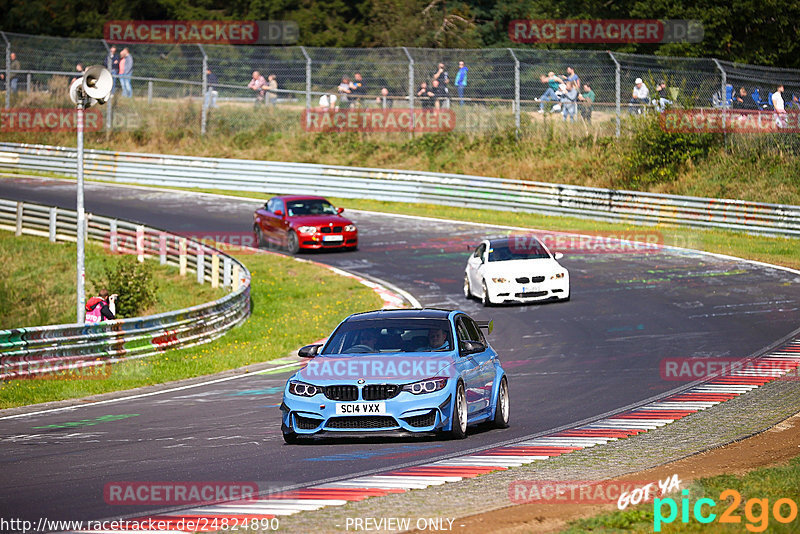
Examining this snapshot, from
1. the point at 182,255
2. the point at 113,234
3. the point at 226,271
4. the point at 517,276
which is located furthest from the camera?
the point at 113,234

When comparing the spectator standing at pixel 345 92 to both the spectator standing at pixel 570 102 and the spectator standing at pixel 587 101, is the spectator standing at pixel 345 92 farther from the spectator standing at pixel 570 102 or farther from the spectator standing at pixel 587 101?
the spectator standing at pixel 587 101

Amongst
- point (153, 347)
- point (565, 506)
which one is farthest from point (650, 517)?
point (153, 347)

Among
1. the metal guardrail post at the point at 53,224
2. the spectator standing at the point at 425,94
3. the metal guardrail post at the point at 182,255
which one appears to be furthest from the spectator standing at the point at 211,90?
the metal guardrail post at the point at 182,255

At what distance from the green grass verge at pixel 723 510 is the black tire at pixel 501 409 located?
137 inches

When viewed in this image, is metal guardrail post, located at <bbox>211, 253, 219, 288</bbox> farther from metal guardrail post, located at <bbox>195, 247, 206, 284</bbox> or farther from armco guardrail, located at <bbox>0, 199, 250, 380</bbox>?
metal guardrail post, located at <bbox>195, 247, 206, 284</bbox>

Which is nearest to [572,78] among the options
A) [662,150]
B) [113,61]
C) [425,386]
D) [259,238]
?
[662,150]

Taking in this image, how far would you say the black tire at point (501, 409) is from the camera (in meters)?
12.3

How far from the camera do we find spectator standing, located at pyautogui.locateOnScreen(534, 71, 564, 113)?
37844 millimetres

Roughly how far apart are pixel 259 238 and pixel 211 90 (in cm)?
1393

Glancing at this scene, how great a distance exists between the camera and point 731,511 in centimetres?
791

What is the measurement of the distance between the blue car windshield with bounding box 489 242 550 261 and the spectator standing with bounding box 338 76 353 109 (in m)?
19.2

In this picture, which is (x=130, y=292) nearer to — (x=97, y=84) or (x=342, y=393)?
(x=97, y=84)

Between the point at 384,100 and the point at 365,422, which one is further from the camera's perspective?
the point at 384,100

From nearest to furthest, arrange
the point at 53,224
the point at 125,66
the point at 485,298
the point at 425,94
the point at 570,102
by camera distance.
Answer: the point at 485,298
the point at 53,224
the point at 570,102
the point at 425,94
the point at 125,66
